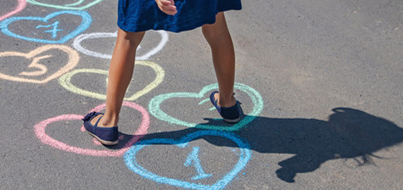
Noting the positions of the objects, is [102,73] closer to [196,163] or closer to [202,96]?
[202,96]

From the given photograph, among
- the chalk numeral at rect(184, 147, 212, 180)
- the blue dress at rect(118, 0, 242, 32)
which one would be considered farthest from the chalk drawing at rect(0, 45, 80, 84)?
the chalk numeral at rect(184, 147, 212, 180)

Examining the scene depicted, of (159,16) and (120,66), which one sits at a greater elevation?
(159,16)

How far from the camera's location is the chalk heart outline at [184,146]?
2736 mm

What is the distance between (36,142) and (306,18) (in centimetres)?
281

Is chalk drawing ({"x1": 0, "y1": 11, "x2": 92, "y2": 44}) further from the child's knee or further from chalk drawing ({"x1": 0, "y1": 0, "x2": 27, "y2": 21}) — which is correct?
the child's knee

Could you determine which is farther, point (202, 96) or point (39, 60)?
point (39, 60)

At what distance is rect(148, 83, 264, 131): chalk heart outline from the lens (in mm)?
3217

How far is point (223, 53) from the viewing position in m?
3.02

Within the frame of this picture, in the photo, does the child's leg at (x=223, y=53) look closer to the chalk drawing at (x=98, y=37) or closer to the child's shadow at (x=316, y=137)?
the child's shadow at (x=316, y=137)

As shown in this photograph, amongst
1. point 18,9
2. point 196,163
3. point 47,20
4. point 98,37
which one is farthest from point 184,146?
point 18,9

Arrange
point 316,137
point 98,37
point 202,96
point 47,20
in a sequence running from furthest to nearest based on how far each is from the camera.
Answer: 1. point 47,20
2. point 98,37
3. point 202,96
4. point 316,137

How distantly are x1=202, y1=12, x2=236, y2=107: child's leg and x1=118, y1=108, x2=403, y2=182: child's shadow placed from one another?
0.22m

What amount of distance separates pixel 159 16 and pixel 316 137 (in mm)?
1276

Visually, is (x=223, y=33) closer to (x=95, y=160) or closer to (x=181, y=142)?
(x=181, y=142)
